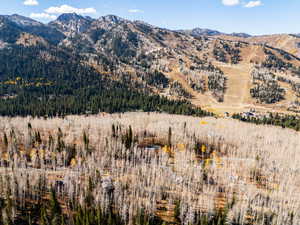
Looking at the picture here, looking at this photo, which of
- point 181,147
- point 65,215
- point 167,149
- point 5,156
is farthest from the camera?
point 181,147

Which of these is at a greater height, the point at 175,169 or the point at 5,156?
the point at 5,156

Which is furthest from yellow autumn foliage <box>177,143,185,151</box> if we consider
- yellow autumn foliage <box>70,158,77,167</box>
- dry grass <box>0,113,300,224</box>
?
yellow autumn foliage <box>70,158,77,167</box>

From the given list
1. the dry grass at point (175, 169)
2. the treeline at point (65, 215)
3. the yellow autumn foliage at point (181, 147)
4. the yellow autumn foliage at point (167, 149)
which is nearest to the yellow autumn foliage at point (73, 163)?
the dry grass at point (175, 169)

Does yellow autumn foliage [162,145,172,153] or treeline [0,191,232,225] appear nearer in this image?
treeline [0,191,232,225]

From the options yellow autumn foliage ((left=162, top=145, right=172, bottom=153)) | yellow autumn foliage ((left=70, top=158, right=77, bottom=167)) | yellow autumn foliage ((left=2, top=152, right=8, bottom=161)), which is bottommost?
yellow autumn foliage ((left=70, top=158, right=77, bottom=167))

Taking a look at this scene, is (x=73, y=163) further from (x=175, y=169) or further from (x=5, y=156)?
(x=175, y=169)

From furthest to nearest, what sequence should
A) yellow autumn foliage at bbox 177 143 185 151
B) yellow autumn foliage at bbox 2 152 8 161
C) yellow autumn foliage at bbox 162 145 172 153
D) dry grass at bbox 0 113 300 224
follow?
yellow autumn foliage at bbox 177 143 185 151 < yellow autumn foliage at bbox 162 145 172 153 < yellow autumn foliage at bbox 2 152 8 161 < dry grass at bbox 0 113 300 224

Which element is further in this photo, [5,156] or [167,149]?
[167,149]

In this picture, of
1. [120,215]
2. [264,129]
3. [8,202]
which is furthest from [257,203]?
[264,129]

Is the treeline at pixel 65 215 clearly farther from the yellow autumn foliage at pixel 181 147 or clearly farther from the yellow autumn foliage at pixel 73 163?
the yellow autumn foliage at pixel 181 147

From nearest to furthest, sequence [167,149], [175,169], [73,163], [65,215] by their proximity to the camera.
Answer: [65,215]
[73,163]
[175,169]
[167,149]

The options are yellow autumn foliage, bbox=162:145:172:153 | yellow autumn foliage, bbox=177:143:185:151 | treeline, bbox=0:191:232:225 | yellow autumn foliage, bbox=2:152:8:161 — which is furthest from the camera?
yellow autumn foliage, bbox=177:143:185:151

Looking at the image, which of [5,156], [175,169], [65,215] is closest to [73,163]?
[5,156]

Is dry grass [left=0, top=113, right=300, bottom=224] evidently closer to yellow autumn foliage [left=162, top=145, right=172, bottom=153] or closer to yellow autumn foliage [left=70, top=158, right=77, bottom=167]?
yellow autumn foliage [left=162, top=145, right=172, bottom=153]
